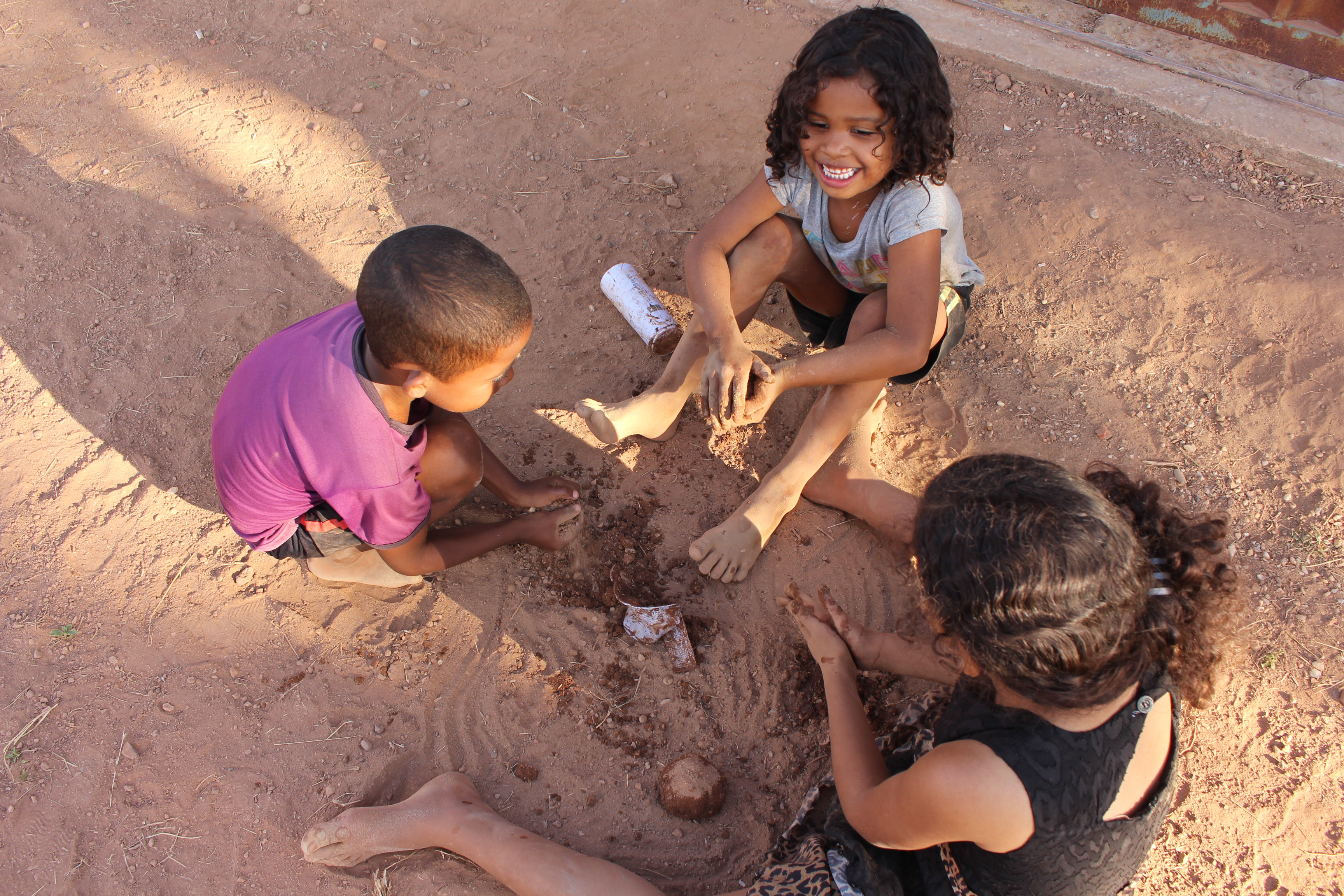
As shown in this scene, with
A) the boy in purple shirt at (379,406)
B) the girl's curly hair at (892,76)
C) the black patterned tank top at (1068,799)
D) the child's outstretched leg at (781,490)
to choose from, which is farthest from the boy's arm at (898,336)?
the black patterned tank top at (1068,799)

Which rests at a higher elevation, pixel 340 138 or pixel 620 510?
pixel 340 138

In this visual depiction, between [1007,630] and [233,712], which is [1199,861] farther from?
[233,712]

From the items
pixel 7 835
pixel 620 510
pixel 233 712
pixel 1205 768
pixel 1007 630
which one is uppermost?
pixel 1007 630

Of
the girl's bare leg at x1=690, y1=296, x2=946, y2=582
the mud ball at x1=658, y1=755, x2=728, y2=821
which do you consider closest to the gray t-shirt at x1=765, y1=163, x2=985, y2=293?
the girl's bare leg at x1=690, y1=296, x2=946, y2=582

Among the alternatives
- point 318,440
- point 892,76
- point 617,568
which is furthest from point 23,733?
point 892,76

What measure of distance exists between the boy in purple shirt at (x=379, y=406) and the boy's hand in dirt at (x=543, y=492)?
235 millimetres

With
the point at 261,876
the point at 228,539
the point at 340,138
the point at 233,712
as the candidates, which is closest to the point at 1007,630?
the point at 261,876

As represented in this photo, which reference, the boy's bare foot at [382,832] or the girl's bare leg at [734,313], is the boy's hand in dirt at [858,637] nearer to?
the girl's bare leg at [734,313]

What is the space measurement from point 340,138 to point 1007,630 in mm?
3317

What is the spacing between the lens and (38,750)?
2.00 metres

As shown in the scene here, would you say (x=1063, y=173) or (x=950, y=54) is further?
(x=950, y=54)

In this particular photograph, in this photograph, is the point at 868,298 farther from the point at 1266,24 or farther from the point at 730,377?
the point at 1266,24

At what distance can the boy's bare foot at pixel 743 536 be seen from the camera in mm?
2271

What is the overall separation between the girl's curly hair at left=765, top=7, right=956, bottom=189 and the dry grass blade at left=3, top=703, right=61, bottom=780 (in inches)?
98.4
